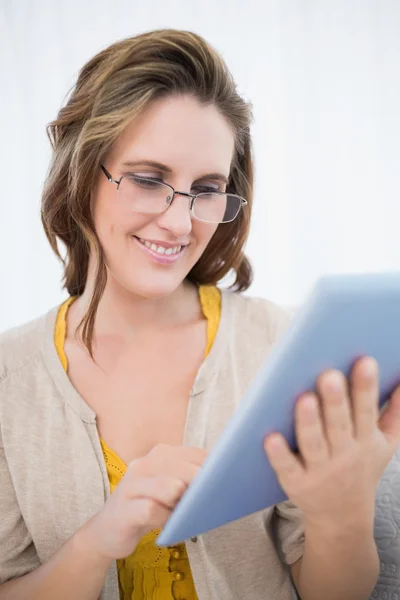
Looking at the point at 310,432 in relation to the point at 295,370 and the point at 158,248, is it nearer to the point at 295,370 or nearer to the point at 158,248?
the point at 295,370

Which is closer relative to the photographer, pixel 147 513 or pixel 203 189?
pixel 147 513

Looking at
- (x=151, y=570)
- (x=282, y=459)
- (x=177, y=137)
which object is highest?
(x=177, y=137)

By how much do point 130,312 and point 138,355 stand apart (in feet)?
0.32

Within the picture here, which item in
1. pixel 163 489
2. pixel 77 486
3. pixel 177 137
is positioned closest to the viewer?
pixel 163 489

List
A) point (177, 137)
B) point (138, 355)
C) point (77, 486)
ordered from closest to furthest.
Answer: point (177, 137)
point (77, 486)
point (138, 355)

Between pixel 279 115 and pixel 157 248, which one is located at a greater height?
pixel 279 115

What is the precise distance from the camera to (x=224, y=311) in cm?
156

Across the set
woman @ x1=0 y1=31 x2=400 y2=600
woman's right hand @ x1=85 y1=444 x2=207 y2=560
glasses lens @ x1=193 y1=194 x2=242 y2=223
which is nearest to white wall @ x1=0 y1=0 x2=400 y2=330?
woman @ x1=0 y1=31 x2=400 y2=600

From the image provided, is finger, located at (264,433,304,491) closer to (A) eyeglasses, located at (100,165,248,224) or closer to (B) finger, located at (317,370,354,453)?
(B) finger, located at (317,370,354,453)

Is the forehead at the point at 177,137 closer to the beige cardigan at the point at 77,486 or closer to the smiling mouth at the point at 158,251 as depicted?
the smiling mouth at the point at 158,251

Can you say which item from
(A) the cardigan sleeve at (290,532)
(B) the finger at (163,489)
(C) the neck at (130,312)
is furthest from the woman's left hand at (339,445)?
(C) the neck at (130,312)

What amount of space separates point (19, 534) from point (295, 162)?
7.18 feet

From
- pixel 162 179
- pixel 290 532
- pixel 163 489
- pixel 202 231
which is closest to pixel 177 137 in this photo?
pixel 162 179

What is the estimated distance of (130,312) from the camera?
1.53m
